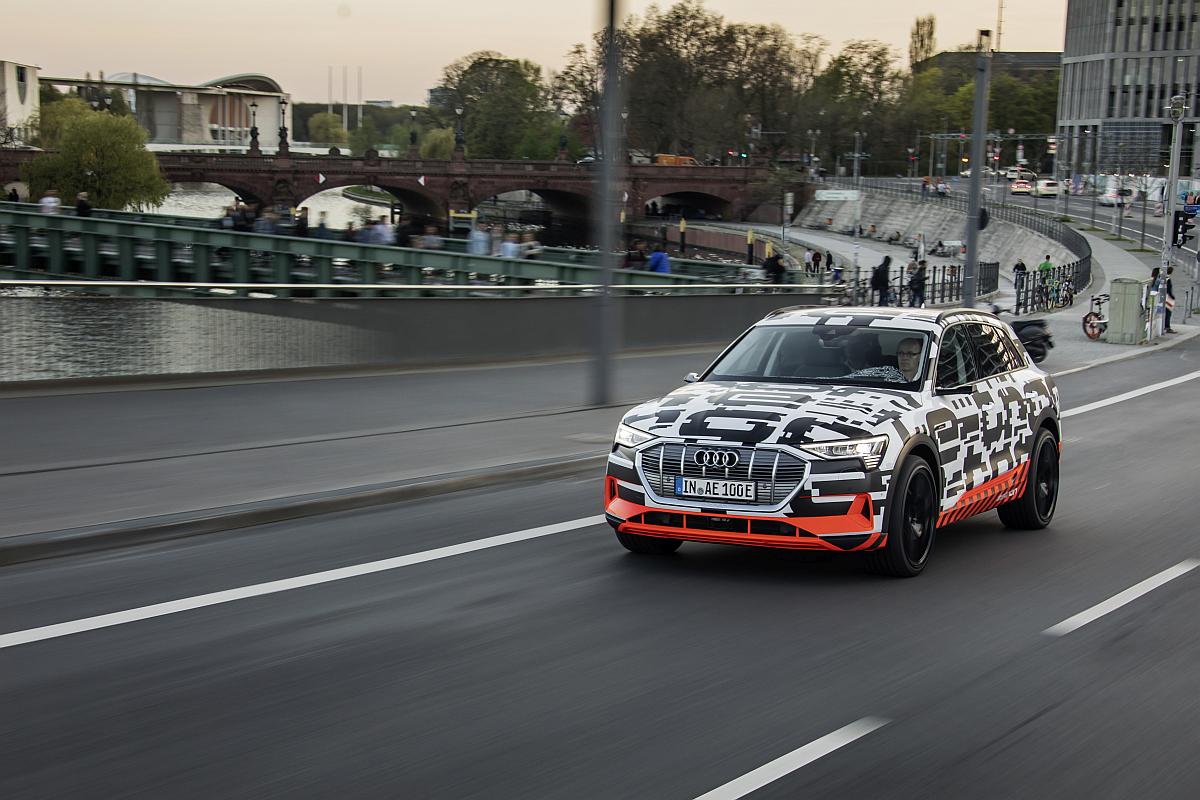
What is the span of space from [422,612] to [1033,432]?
Answer: 511 centimetres

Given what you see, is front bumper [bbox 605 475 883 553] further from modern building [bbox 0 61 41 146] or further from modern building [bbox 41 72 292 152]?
modern building [bbox 41 72 292 152]

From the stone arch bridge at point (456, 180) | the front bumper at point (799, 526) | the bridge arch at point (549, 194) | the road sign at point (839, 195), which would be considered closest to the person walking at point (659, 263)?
the front bumper at point (799, 526)

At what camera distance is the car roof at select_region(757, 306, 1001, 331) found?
9797 millimetres

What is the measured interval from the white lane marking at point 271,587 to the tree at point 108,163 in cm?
9200

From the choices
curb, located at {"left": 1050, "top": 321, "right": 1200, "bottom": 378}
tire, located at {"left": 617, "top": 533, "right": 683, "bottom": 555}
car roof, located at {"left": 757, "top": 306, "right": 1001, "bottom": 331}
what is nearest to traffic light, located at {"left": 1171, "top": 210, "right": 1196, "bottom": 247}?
curb, located at {"left": 1050, "top": 321, "right": 1200, "bottom": 378}

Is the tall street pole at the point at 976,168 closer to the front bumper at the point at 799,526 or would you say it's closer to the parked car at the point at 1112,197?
the front bumper at the point at 799,526

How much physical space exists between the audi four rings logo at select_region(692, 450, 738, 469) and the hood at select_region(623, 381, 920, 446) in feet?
0.28

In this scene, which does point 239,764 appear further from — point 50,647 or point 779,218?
point 779,218

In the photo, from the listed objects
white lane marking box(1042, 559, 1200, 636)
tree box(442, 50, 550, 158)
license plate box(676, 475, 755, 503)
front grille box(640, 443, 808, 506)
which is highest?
tree box(442, 50, 550, 158)

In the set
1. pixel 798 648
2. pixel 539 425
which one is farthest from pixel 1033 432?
pixel 539 425

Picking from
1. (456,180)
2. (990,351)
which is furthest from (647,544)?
(456,180)

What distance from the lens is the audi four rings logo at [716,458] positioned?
8.20 m

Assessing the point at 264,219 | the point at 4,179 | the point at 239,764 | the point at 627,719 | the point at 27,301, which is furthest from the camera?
the point at 4,179

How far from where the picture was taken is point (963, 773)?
5418mm
